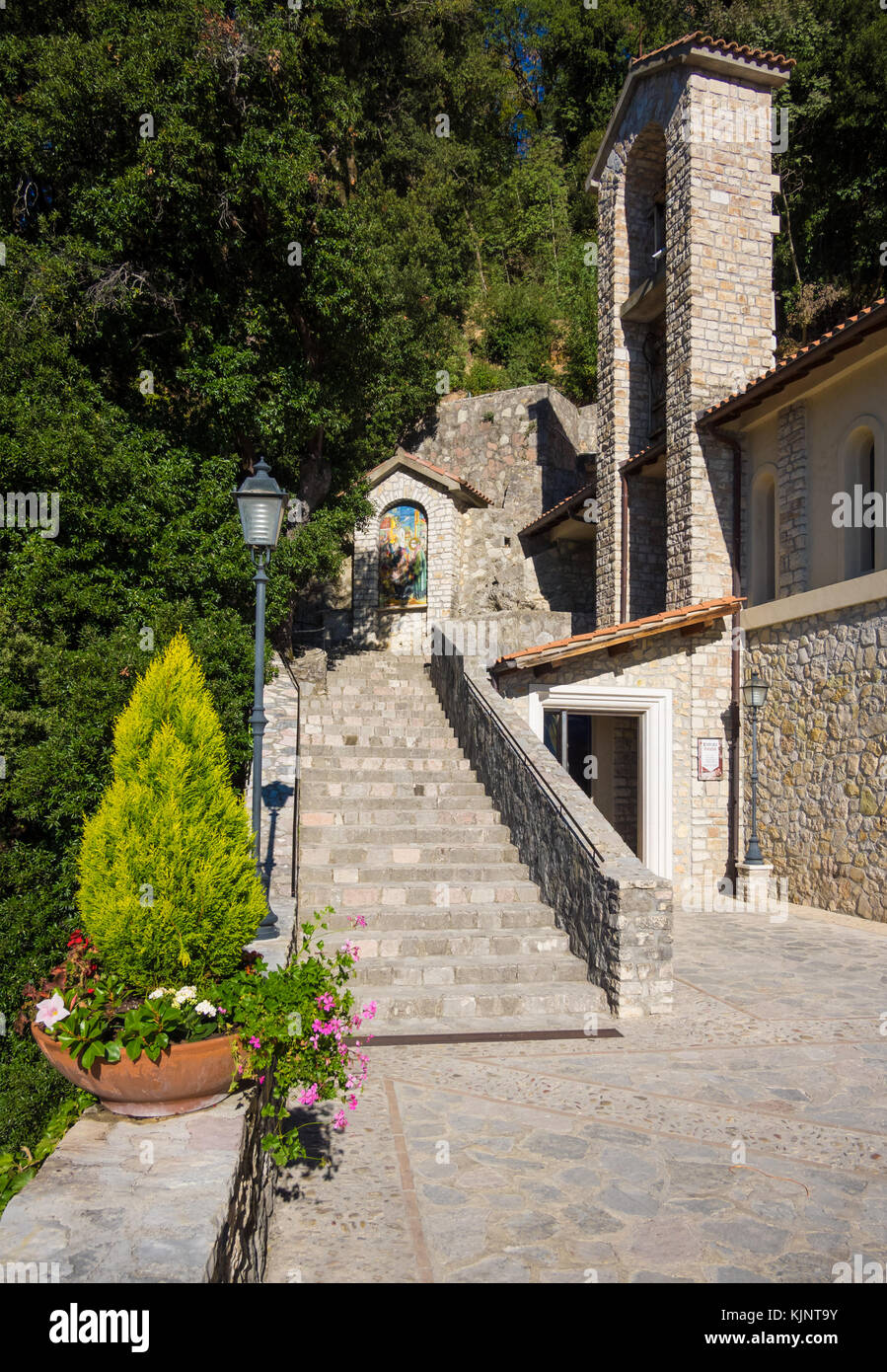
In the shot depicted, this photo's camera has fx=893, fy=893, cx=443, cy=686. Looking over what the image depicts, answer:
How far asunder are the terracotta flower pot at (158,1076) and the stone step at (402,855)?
554cm

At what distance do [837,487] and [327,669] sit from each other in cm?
978

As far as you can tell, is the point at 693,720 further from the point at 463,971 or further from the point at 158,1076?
the point at 158,1076

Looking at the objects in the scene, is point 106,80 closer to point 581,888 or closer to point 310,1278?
point 581,888

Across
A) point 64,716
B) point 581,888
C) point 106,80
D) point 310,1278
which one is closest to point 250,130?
point 106,80

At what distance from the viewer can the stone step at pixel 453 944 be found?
773 centimetres

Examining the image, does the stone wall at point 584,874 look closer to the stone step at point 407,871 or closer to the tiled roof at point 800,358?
the stone step at point 407,871

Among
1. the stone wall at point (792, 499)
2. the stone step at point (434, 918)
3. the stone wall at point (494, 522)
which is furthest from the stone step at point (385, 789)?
the stone wall at point (494, 522)

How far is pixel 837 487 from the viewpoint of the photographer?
12.0m

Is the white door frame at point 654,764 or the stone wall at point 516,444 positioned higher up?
the stone wall at point 516,444

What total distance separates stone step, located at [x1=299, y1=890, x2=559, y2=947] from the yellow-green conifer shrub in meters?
4.24

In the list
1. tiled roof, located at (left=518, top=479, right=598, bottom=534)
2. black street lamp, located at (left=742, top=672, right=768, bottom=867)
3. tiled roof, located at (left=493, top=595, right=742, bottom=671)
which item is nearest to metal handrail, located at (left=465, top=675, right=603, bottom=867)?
tiled roof, located at (left=493, top=595, right=742, bottom=671)

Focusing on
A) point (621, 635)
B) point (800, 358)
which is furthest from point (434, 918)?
point (800, 358)
